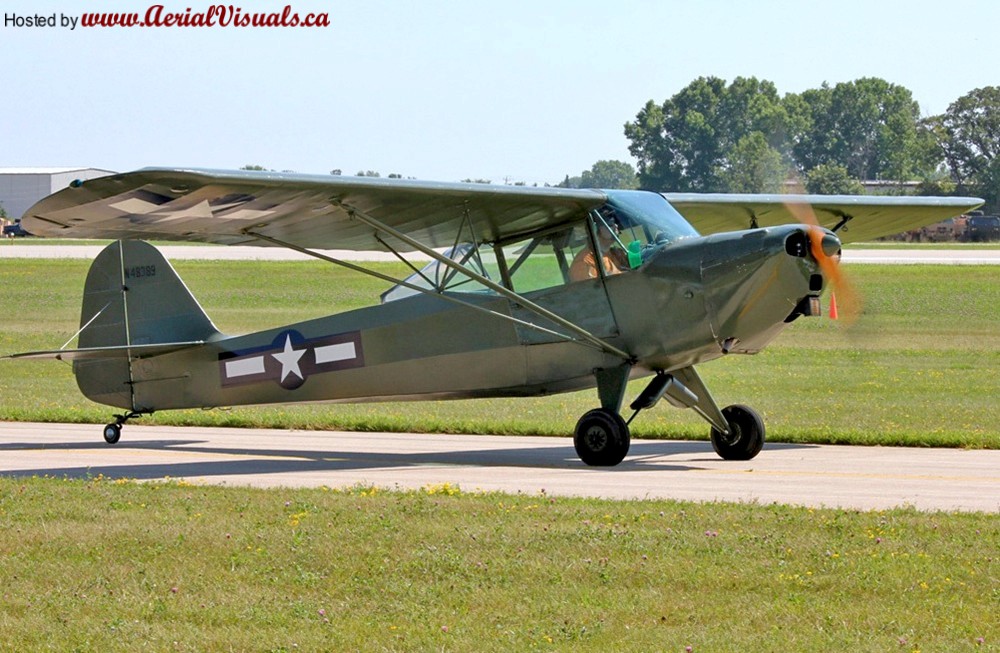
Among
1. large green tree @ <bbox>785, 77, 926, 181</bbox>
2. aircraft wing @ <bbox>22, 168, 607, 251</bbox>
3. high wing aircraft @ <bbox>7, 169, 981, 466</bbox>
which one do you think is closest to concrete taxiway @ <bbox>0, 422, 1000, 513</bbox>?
high wing aircraft @ <bbox>7, 169, 981, 466</bbox>

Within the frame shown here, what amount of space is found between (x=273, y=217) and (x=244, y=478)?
107 inches

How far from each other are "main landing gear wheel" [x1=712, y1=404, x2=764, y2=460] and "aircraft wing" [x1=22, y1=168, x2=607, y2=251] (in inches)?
106

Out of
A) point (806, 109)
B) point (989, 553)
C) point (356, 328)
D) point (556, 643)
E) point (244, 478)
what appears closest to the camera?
point (556, 643)

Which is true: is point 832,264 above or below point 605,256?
below

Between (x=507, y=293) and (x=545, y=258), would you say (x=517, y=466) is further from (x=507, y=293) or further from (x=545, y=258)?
(x=545, y=258)

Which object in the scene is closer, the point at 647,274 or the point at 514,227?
the point at 647,274

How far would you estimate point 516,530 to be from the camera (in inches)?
367

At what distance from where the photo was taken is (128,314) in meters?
17.1

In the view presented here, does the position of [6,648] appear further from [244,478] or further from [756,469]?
[756,469]

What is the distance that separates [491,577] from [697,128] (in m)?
106

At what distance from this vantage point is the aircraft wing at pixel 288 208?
12.0m

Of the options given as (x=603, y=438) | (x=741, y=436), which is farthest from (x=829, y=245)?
(x=603, y=438)

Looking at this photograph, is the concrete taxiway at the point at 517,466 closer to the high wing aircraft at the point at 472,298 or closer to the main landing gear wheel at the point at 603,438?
the main landing gear wheel at the point at 603,438

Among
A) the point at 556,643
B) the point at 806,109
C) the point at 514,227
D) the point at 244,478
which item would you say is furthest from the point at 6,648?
the point at 806,109
